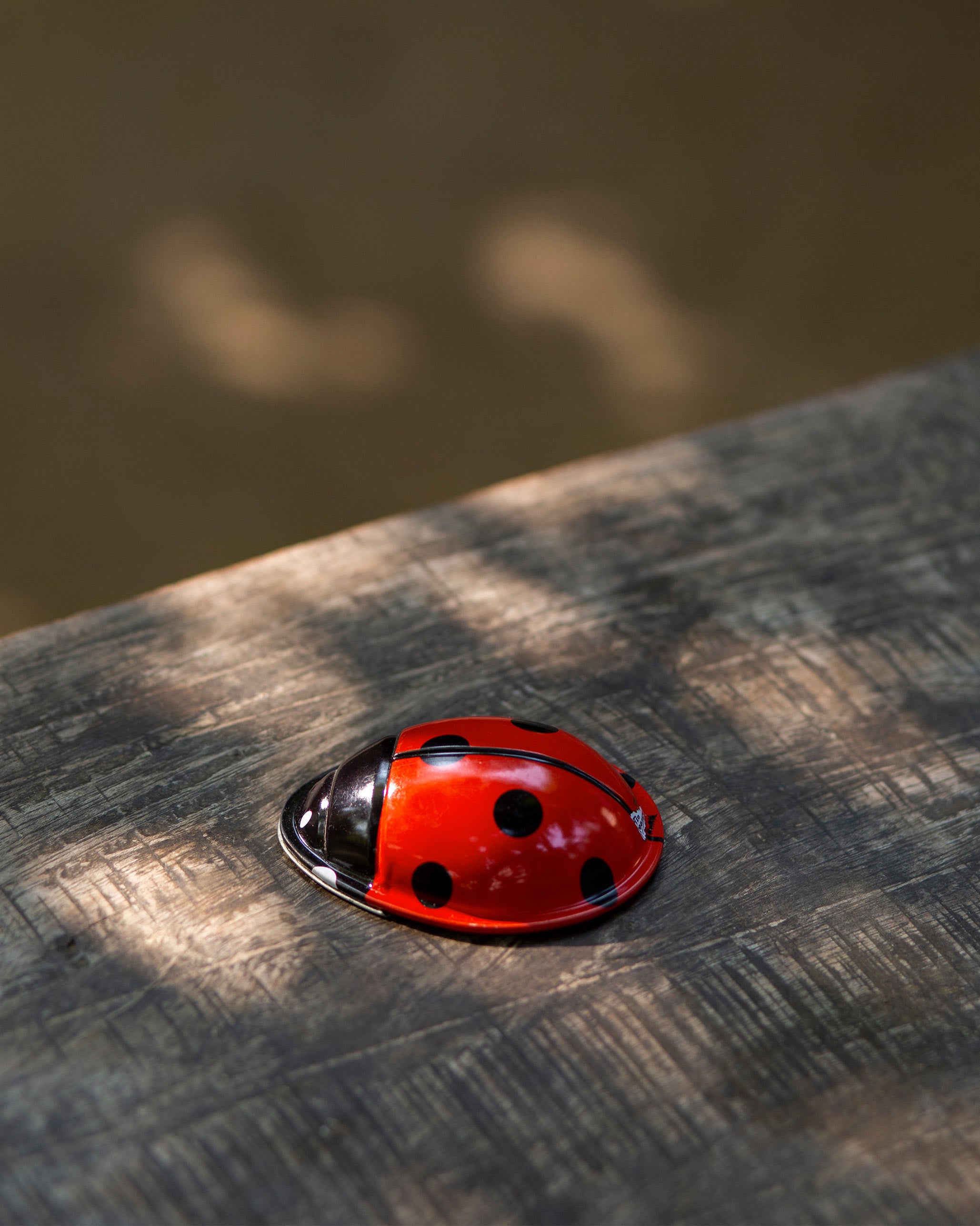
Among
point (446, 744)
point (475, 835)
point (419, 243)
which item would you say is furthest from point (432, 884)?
point (419, 243)

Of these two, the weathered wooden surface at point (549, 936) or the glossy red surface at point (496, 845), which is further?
the glossy red surface at point (496, 845)

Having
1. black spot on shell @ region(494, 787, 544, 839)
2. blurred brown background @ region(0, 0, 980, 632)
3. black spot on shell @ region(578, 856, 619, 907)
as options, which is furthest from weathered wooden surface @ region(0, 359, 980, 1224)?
blurred brown background @ region(0, 0, 980, 632)

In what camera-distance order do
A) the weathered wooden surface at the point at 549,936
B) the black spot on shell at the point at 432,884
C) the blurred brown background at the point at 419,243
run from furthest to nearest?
the blurred brown background at the point at 419,243, the black spot on shell at the point at 432,884, the weathered wooden surface at the point at 549,936

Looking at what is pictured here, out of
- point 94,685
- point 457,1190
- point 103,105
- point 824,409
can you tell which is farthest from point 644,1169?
point 103,105

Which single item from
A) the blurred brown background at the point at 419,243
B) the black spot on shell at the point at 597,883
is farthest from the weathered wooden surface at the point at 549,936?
the blurred brown background at the point at 419,243

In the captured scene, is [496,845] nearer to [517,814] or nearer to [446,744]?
[517,814]

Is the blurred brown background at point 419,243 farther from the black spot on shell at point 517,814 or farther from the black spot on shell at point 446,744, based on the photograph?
the black spot on shell at point 517,814
